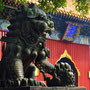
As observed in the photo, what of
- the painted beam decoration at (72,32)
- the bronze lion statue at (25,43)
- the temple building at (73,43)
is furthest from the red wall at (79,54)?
the bronze lion statue at (25,43)

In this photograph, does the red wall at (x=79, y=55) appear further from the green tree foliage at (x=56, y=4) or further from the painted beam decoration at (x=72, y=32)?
the green tree foliage at (x=56, y=4)

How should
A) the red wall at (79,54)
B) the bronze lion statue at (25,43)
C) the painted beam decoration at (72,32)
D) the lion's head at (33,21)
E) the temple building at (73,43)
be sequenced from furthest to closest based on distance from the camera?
the painted beam decoration at (72,32), the red wall at (79,54), the temple building at (73,43), the lion's head at (33,21), the bronze lion statue at (25,43)

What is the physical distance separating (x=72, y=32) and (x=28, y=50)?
11004mm

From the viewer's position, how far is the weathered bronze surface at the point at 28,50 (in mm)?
4895

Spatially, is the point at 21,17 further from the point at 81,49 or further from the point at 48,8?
the point at 81,49

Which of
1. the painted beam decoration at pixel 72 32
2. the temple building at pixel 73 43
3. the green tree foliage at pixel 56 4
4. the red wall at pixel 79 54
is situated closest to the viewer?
the green tree foliage at pixel 56 4

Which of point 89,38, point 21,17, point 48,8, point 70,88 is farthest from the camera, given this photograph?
point 89,38

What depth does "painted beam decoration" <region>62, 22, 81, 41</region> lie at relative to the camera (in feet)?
50.5

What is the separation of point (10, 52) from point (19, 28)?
17.0 inches

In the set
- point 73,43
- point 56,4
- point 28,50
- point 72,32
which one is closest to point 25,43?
point 28,50

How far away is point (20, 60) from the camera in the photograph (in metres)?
4.92

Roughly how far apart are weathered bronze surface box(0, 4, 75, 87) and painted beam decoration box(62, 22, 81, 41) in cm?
1010

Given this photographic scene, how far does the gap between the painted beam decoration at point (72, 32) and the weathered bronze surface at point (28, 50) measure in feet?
33.1

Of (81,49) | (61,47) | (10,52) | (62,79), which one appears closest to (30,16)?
(10,52)
